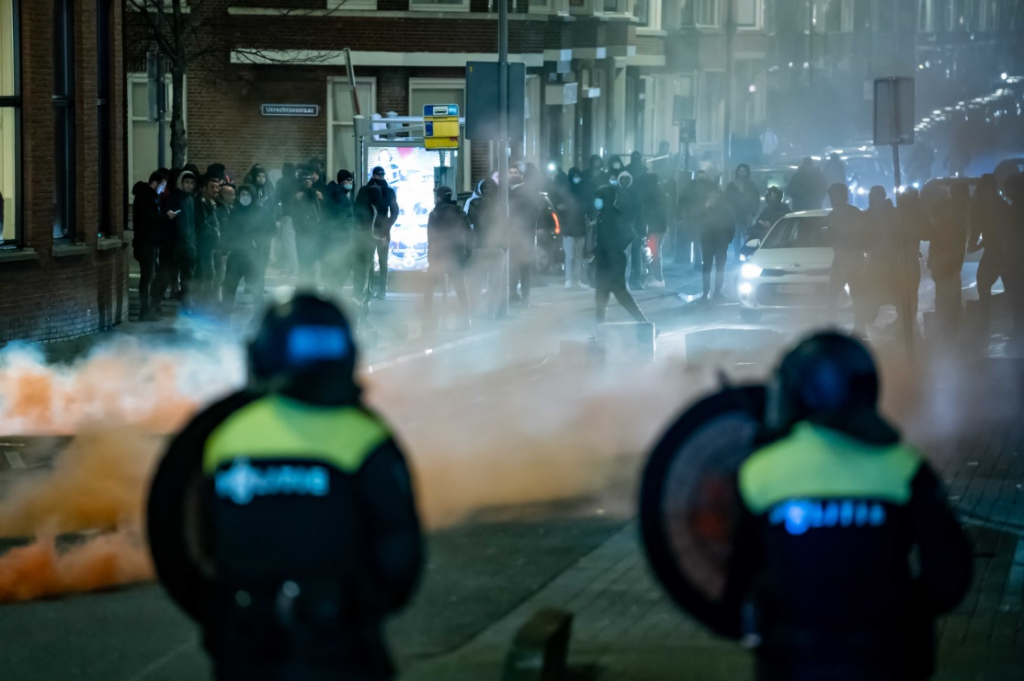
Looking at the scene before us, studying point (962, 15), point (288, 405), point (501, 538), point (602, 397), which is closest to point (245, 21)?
point (602, 397)

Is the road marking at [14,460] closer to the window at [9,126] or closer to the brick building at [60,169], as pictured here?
the brick building at [60,169]

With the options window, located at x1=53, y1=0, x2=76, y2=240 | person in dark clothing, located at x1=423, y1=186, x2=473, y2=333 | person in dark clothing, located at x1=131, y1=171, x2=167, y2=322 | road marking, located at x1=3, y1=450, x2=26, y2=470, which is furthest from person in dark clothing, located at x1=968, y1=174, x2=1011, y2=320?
road marking, located at x1=3, y1=450, x2=26, y2=470

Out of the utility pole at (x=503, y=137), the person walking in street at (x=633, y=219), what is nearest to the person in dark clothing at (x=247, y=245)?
the utility pole at (x=503, y=137)

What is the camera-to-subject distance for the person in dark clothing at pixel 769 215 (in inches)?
1000

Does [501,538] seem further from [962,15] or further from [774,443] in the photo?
[962,15]

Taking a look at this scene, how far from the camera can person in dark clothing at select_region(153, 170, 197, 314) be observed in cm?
2125

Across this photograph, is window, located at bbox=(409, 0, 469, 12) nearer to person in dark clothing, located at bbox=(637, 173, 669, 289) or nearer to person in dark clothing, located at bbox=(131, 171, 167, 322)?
person in dark clothing, located at bbox=(637, 173, 669, 289)

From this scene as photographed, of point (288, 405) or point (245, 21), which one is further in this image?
point (245, 21)

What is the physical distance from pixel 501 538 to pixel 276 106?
26.0 metres

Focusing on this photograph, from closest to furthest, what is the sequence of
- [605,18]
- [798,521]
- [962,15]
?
[798,521] → [605,18] → [962,15]

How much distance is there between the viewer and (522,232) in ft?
76.6

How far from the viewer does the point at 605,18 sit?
147 feet

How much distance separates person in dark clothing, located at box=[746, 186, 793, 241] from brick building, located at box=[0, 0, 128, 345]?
9.11m

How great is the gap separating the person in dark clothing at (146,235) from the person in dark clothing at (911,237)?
901 cm
